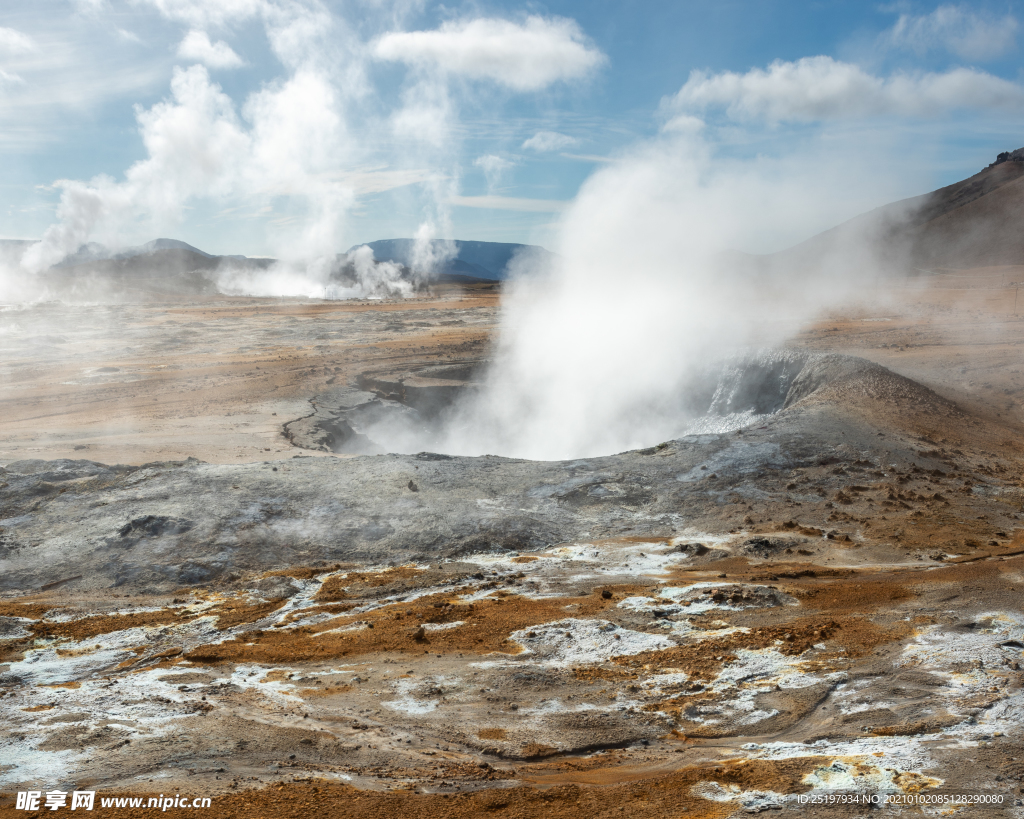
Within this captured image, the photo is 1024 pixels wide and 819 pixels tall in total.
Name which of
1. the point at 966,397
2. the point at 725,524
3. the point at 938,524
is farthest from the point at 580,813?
the point at 966,397

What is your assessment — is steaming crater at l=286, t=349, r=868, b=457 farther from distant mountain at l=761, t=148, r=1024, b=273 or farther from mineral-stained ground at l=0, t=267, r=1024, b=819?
distant mountain at l=761, t=148, r=1024, b=273

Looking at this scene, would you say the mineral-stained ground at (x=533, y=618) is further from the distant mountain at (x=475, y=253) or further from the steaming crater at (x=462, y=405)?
the distant mountain at (x=475, y=253)

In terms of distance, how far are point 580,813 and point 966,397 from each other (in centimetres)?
1590

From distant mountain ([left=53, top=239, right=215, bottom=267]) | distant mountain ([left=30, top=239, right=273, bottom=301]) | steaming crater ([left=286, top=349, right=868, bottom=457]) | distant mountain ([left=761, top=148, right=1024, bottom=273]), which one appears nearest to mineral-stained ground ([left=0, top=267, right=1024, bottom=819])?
steaming crater ([left=286, top=349, right=868, bottom=457])

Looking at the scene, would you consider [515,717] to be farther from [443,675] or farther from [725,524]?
[725,524]

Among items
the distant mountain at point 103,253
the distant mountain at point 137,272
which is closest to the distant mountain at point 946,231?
the distant mountain at point 137,272

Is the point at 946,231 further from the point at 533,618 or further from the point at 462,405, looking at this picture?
the point at 533,618

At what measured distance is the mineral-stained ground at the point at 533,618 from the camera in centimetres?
425

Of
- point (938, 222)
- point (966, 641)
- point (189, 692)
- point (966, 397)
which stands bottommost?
point (189, 692)

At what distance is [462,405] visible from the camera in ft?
67.4

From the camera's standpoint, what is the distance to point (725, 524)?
9.45 m

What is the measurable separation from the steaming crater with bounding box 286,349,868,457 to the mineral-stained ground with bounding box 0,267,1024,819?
393 mm

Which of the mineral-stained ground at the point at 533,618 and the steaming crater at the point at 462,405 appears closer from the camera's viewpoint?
the mineral-stained ground at the point at 533,618

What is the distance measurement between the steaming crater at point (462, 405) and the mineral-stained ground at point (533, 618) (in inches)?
15.5
